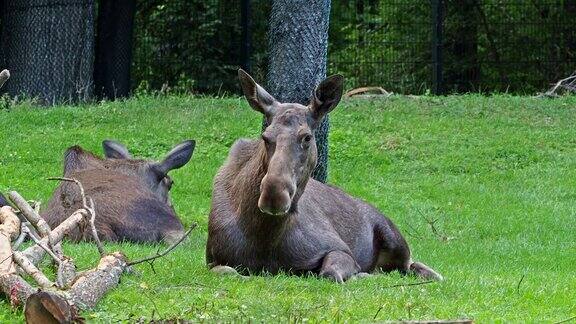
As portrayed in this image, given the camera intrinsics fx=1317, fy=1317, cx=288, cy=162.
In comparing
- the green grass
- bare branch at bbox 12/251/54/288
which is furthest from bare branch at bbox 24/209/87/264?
bare branch at bbox 12/251/54/288

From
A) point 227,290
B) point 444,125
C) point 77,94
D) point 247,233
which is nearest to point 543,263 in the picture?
point 247,233

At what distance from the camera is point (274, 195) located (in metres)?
8.53

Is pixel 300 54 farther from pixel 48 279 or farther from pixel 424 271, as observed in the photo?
pixel 48 279

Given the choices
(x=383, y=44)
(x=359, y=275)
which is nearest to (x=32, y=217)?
(x=359, y=275)

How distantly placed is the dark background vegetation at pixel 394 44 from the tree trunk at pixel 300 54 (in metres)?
10.5

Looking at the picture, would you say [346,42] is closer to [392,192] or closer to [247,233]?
[392,192]

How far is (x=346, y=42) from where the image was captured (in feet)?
87.2

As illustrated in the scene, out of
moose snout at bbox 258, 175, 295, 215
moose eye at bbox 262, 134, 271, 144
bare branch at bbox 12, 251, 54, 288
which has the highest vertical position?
moose eye at bbox 262, 134, 271, 144

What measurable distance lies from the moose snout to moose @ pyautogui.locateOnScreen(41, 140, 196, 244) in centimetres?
329

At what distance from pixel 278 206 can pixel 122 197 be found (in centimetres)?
401

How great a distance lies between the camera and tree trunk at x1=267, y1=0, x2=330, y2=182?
13766 millimetres

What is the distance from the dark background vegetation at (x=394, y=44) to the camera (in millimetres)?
25234

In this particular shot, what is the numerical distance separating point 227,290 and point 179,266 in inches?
56.5

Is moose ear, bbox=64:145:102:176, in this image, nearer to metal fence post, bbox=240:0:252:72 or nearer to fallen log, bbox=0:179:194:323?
fallen log, bbox=0:179:194:323
